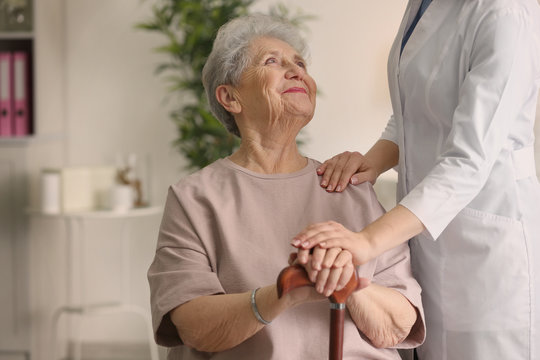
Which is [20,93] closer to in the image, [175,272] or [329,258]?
[175,272]

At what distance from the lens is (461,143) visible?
4.37 feet

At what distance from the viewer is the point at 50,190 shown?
3.56 meters

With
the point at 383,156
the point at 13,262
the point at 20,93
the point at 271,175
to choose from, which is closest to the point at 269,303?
the point at 271,175

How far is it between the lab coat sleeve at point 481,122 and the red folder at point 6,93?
2.91 metres

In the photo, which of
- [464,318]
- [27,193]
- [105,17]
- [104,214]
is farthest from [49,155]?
[464,318]

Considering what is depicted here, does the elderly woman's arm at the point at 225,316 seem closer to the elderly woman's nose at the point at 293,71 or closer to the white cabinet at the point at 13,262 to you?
the elderly woman's nose at the point at 293,71

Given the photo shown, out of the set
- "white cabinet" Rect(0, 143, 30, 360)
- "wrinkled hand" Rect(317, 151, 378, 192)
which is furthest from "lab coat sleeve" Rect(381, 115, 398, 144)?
"white cabinet" Rect(0, 143, 30, 360)

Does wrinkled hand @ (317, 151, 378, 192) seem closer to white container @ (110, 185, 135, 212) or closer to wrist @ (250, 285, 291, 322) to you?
wrist @ (250, 285, 291, 322)

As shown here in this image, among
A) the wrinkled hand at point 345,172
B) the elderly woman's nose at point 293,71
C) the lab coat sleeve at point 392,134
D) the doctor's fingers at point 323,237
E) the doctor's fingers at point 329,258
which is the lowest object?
the doctor's fingers at point 329,258

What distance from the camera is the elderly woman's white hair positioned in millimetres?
1692

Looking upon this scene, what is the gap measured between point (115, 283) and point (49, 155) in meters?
0.85

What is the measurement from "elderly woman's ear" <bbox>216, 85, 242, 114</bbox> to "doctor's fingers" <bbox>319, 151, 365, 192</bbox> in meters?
0.26

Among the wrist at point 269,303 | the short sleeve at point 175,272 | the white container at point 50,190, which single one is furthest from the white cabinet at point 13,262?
the wrist at point 269,303

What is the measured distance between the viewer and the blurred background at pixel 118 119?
3846 millimetres
